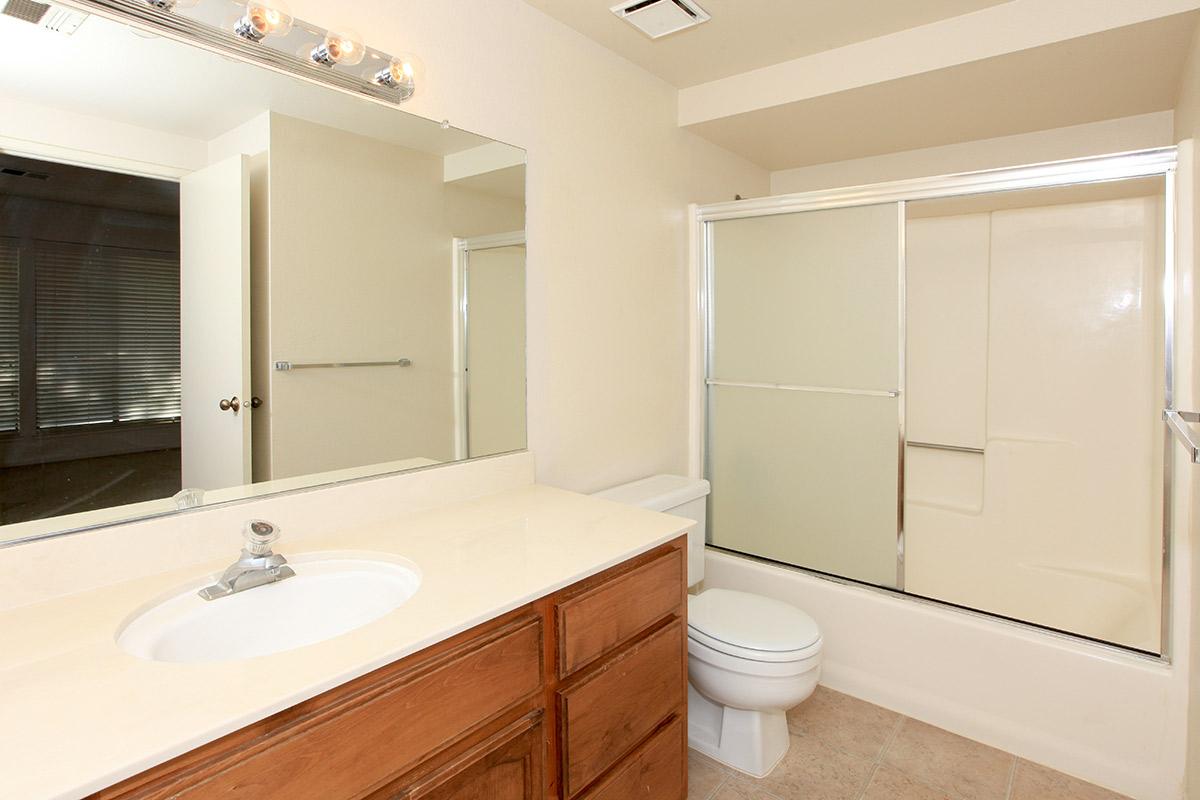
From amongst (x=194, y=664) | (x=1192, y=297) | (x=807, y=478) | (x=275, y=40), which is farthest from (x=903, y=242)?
(x=194, y=664)

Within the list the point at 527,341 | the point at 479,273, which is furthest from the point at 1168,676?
the point at 479,273

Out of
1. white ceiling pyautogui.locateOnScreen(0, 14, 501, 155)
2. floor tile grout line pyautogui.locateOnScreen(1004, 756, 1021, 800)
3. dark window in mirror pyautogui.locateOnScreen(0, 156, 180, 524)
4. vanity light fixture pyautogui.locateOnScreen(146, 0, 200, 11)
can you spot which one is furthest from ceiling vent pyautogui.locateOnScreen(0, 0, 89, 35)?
floor tile grout line pyautogui.locateOnScreen(1004, 756, 1021, 800)

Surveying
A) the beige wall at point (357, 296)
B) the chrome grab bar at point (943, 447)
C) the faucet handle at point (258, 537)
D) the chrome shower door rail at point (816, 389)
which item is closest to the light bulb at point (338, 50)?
the beige wall at point (357, 296)

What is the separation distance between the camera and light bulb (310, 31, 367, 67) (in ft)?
4.86

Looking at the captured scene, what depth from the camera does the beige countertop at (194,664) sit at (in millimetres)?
749

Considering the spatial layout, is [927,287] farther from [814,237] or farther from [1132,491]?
[1132,491]

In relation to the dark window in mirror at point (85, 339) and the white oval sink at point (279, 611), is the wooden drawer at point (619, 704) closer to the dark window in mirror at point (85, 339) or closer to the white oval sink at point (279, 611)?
the white oval sink at point (279, 611)

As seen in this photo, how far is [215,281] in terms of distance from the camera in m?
1.42

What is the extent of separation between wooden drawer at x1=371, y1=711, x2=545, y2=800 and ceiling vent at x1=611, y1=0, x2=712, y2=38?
1.96 metres

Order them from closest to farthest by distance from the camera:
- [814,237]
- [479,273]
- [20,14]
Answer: [20,14] < [479,273] < [814,237]

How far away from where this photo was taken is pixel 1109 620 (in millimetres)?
2637

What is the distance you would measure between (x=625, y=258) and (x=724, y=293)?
56 cm

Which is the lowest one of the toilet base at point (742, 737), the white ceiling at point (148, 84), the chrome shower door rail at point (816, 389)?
the toilet base at point (742, 737)

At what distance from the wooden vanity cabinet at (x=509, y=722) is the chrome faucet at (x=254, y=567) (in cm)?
42
